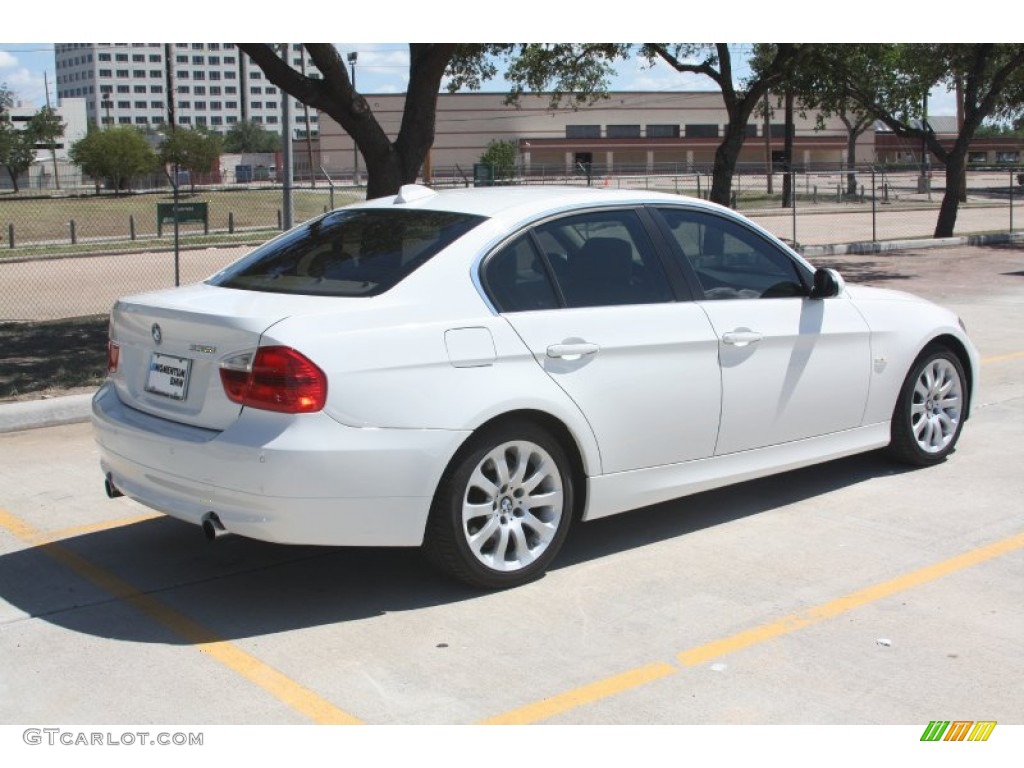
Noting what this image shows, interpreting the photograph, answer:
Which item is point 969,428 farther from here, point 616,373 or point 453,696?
point 453,696

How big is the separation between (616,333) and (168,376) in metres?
1.97

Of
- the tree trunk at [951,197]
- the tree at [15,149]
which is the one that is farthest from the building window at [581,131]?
the tree trunk at [951,197]

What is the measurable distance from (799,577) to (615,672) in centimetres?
138

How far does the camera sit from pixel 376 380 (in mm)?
4914

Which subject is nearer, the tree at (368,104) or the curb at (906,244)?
the tree at (368,104)

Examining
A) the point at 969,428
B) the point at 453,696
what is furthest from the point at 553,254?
the point at 969,428

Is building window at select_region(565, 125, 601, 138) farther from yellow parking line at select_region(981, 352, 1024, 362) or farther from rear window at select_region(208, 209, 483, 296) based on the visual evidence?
rear window at select_region(208, 209, 483, 296)

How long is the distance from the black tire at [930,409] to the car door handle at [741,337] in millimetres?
1394

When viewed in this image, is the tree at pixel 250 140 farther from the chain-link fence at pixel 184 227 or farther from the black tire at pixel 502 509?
the black tire at pixel 502 509

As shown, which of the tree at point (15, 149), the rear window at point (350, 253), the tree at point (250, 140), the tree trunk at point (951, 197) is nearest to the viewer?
the rear window at point (350, 253)

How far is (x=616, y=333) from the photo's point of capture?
5.65m

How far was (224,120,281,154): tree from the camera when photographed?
433ft

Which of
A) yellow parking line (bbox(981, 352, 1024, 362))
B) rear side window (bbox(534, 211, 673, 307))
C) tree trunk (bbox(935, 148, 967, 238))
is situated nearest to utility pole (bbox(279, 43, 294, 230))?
yellow parking line (bbox(981, 352, 1024, 362))

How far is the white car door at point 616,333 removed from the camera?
215 inches
